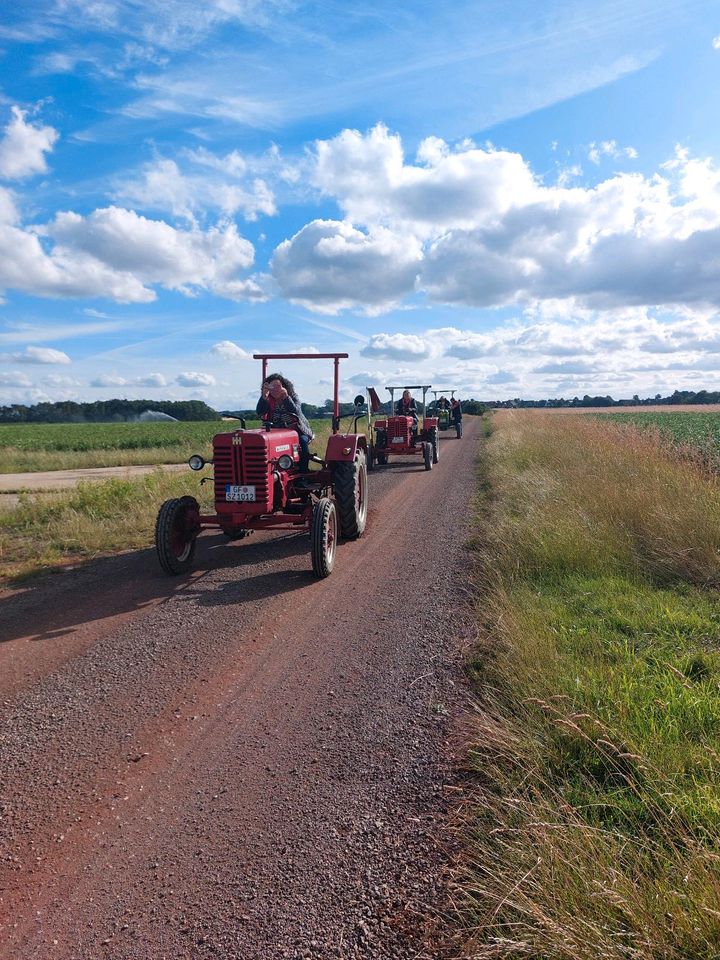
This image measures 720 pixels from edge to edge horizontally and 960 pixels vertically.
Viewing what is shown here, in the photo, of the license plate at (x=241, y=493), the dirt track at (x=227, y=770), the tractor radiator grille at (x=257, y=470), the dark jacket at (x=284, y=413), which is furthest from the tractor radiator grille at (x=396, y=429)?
the dirt track at (x=227, y=770)

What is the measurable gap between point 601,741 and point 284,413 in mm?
5737

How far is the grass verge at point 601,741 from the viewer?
180cm

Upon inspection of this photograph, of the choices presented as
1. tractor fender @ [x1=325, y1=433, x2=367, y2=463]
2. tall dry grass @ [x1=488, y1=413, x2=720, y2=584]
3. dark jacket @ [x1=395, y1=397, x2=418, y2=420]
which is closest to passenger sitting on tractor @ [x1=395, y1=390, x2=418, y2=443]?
dark jacket @ [x1=395, y1=397, x2=418, y2=420]

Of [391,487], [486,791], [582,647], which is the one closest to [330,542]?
[582,647]

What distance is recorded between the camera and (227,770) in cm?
294

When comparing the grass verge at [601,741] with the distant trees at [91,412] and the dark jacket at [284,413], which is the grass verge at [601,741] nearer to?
the dark jacket at [284,413]

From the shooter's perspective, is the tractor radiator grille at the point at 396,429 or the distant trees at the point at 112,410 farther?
the distant trees at the point at 112,410

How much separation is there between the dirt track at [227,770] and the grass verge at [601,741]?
0.28 metres

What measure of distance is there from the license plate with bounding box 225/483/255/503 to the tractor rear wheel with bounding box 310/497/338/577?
0.73m

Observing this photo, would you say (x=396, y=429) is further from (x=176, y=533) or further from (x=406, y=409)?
(x=176, y=533)

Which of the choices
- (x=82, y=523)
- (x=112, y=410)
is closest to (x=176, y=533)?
(x=82, y=523)

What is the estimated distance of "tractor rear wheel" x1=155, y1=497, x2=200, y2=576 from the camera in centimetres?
605

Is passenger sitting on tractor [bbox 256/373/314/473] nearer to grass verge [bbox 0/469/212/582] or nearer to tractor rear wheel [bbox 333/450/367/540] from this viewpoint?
tractor rear wheel [bbox 333/450/367/540]

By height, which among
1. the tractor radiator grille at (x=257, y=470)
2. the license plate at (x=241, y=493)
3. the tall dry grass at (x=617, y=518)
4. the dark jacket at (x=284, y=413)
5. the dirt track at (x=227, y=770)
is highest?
the dark jacket at (x=284, y=413)
